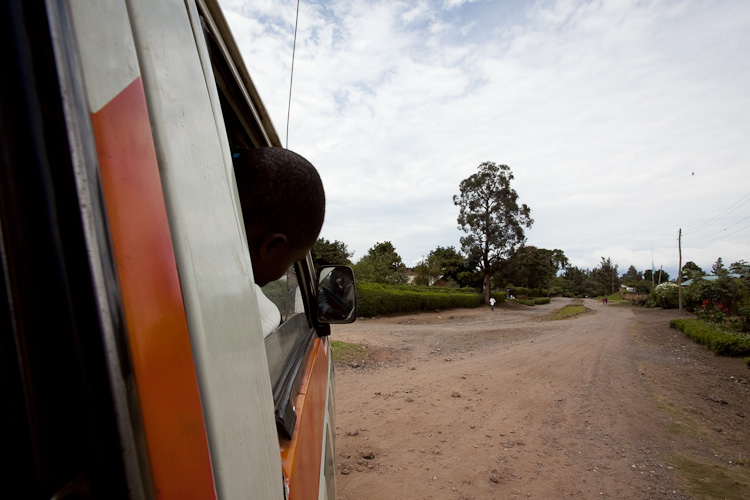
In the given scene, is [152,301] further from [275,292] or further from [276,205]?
[275,292]

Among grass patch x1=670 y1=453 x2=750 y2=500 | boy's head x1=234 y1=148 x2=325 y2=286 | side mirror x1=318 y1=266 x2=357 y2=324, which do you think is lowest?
grass patch x1=670 y1=453 x2=750 y2=500

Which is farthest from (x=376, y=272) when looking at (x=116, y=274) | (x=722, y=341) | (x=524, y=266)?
(x=116, y=274)

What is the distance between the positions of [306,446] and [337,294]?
118 cm

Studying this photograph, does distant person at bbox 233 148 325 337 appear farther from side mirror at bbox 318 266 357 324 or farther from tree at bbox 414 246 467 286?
tree at bbox 414 246 467 286

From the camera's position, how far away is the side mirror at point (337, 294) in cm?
250

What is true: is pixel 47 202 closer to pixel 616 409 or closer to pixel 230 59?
pixel 230 59

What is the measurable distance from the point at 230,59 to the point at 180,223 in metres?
0.87

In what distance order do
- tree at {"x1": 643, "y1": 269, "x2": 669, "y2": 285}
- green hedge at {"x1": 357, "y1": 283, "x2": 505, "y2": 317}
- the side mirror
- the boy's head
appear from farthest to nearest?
tree at {"x1": 643, "y1": 269, "x2": 669, "y2": 285}
green hedge at {"x1": 357, "y1": 283, "x2": 505, "y2": 317}
the side mirror
the boy's head

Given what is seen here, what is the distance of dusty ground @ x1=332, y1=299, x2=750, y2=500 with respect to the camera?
12.5 feet

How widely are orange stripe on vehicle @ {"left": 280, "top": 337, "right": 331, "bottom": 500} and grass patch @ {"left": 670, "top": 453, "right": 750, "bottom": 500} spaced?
385 centimetres

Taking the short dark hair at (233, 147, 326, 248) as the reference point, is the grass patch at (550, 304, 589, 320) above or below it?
below

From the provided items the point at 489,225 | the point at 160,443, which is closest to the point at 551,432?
the point at 160,443

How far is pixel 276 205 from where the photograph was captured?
4.10 feet

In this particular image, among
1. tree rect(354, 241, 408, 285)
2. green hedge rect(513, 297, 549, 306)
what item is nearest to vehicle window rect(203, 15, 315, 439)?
tree rect(354, 241, 408, 285)
